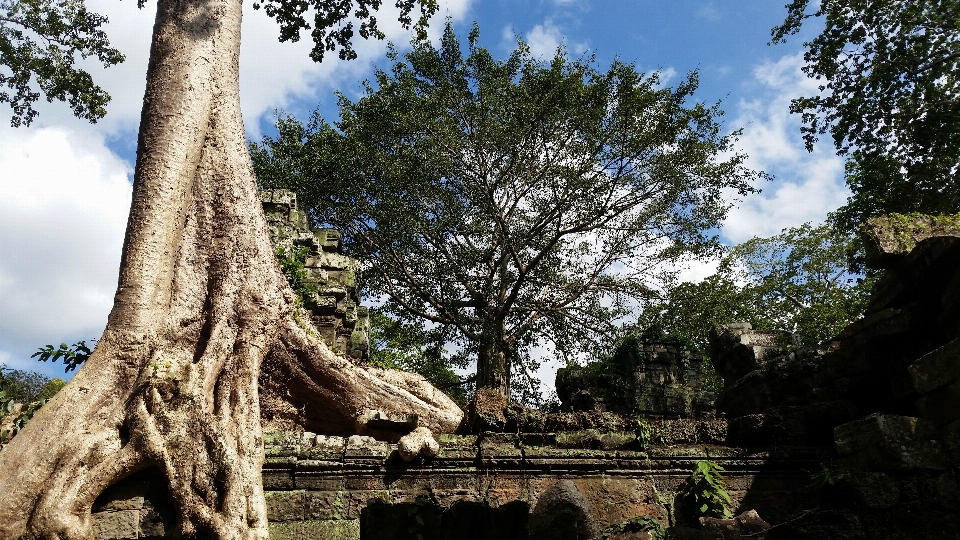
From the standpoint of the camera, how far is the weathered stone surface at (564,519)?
10.5 ft

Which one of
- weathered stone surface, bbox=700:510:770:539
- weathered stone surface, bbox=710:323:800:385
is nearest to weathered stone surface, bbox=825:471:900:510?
weathered stone surface, bbox=700:510:770:539

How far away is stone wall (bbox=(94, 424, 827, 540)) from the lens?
4020mm

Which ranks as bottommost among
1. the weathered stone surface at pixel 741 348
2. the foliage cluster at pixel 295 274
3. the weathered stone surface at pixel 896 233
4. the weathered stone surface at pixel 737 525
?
the weathered stone surface at pixel 737 525

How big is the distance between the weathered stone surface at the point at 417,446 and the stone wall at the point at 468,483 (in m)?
0.07

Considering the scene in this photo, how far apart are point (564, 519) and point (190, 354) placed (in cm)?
303

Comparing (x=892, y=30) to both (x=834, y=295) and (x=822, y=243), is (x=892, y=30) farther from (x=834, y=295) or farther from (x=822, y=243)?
(x=822, y=243)

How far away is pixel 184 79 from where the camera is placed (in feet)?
19.7

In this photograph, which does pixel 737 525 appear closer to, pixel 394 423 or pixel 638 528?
pixel 638 528

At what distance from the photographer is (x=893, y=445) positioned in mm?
4027

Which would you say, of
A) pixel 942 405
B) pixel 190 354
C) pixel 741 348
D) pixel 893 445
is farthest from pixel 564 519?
pixel 741 348

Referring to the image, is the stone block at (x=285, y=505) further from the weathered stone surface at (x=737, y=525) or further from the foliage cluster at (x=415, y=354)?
the foliage cluster at (x=415, y=354)

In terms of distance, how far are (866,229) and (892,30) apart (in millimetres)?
9092

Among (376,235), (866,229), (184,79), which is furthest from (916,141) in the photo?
(184,79)

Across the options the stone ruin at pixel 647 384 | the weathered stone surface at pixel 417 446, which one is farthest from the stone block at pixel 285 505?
the stone ruin at pixel 647 384
